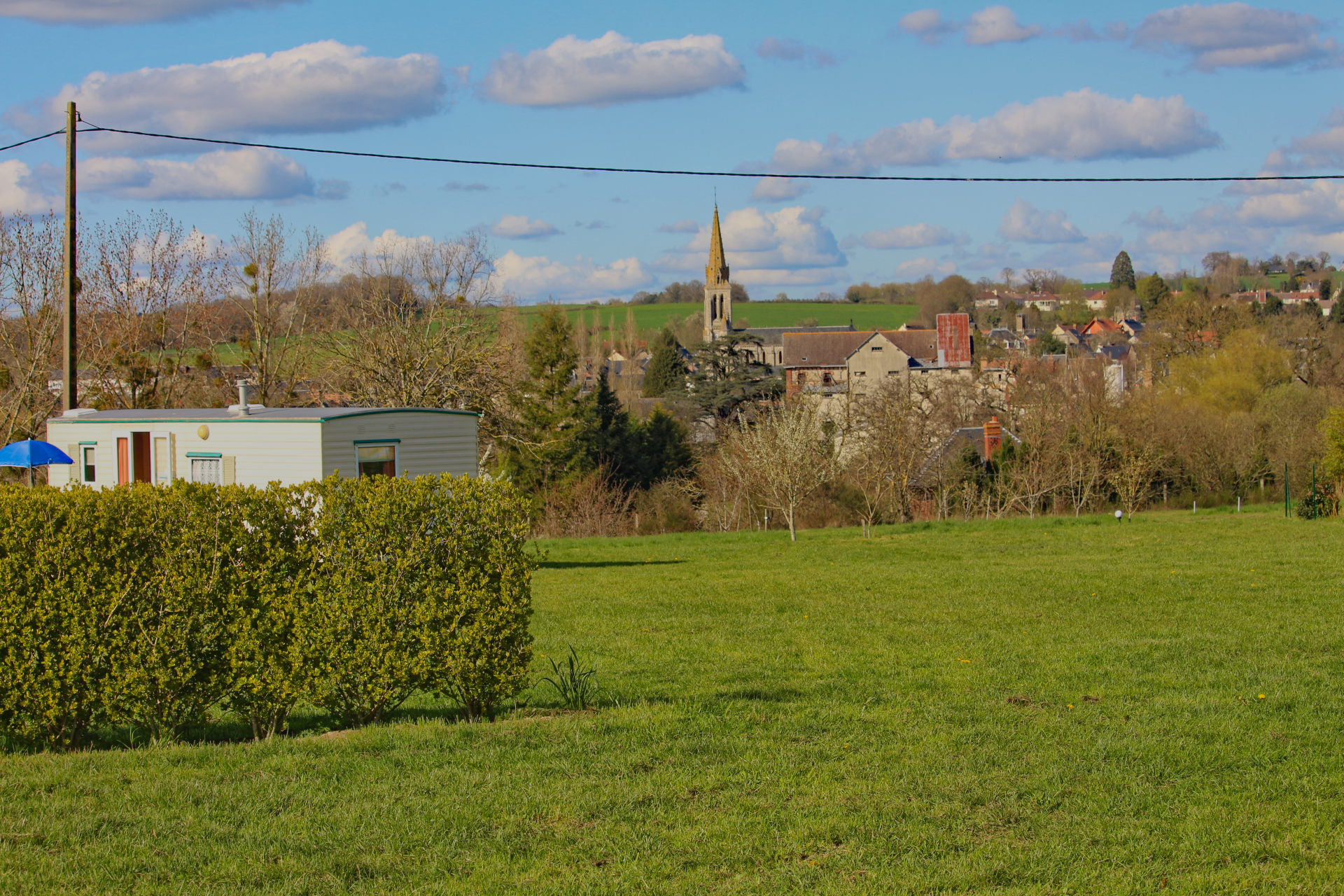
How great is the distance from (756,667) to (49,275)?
22.7 m

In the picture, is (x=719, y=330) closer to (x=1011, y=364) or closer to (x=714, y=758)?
(x=1011, y=364)

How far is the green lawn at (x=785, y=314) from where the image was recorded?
112m

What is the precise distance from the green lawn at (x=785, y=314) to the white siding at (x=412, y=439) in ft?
287

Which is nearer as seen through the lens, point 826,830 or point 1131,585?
point 826,830

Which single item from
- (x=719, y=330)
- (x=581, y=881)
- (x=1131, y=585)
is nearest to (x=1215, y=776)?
(x=581, y=881)

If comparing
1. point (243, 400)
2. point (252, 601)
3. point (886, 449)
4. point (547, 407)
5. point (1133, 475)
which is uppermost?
point (547, 407)

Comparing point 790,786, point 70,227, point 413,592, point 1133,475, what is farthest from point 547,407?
point 790,786

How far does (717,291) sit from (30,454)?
315 feet

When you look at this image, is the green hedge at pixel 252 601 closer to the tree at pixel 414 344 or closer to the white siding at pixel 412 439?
the white siding at pixel 412 439

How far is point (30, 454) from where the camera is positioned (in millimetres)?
15562

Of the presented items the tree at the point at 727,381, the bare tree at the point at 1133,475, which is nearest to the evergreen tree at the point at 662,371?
the tree at the point at 727,381

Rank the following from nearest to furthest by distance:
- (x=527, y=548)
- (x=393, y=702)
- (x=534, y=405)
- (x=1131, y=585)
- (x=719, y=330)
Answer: (x=393, y=702) → (x=1131, y=585) → (x=527, y=548) → (x=534, y=405) → (x=719, y=330)

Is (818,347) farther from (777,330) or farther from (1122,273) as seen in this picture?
(1122,273)

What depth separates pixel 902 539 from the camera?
851 inches
